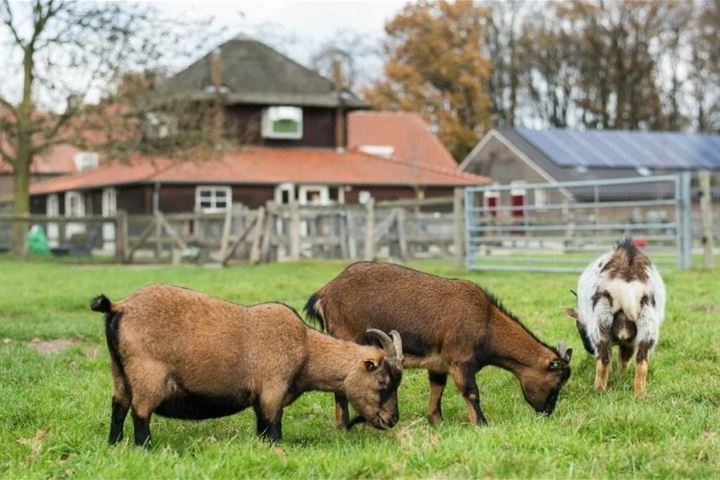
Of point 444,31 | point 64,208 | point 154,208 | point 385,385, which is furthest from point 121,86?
point 444,31

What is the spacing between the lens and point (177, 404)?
6.50 meters

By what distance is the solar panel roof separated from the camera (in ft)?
171

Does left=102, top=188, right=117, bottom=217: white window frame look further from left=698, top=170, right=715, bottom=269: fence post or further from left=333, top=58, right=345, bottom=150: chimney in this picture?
left=698, top=170, right=715, bottom=269: fence post

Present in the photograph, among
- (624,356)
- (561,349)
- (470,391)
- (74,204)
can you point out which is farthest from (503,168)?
(470,391)

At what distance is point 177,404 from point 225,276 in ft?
47.6

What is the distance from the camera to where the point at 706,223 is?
18.7m

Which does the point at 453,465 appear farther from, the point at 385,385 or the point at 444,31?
the point at 444,31

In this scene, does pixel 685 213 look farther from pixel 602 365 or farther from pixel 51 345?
pixel 51 345

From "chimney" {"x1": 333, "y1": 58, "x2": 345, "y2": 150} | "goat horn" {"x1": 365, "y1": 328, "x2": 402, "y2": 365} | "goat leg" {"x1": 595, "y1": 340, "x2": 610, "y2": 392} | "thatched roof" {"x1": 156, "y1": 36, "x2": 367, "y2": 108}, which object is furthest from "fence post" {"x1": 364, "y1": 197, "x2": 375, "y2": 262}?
"chimney" {"x1": 333, "y1": 58, "x2": 345, "y2": 150}

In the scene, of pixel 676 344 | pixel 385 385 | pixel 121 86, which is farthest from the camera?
pixel 121 86

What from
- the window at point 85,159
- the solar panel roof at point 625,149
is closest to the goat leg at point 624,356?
the solar panel roof at point 625,149

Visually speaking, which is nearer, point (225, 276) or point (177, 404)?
point (177, 404)

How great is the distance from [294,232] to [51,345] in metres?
14.4

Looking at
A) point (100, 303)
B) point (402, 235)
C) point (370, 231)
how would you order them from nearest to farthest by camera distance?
point (100, 303)
point (370, 231)
point (402, 235)
